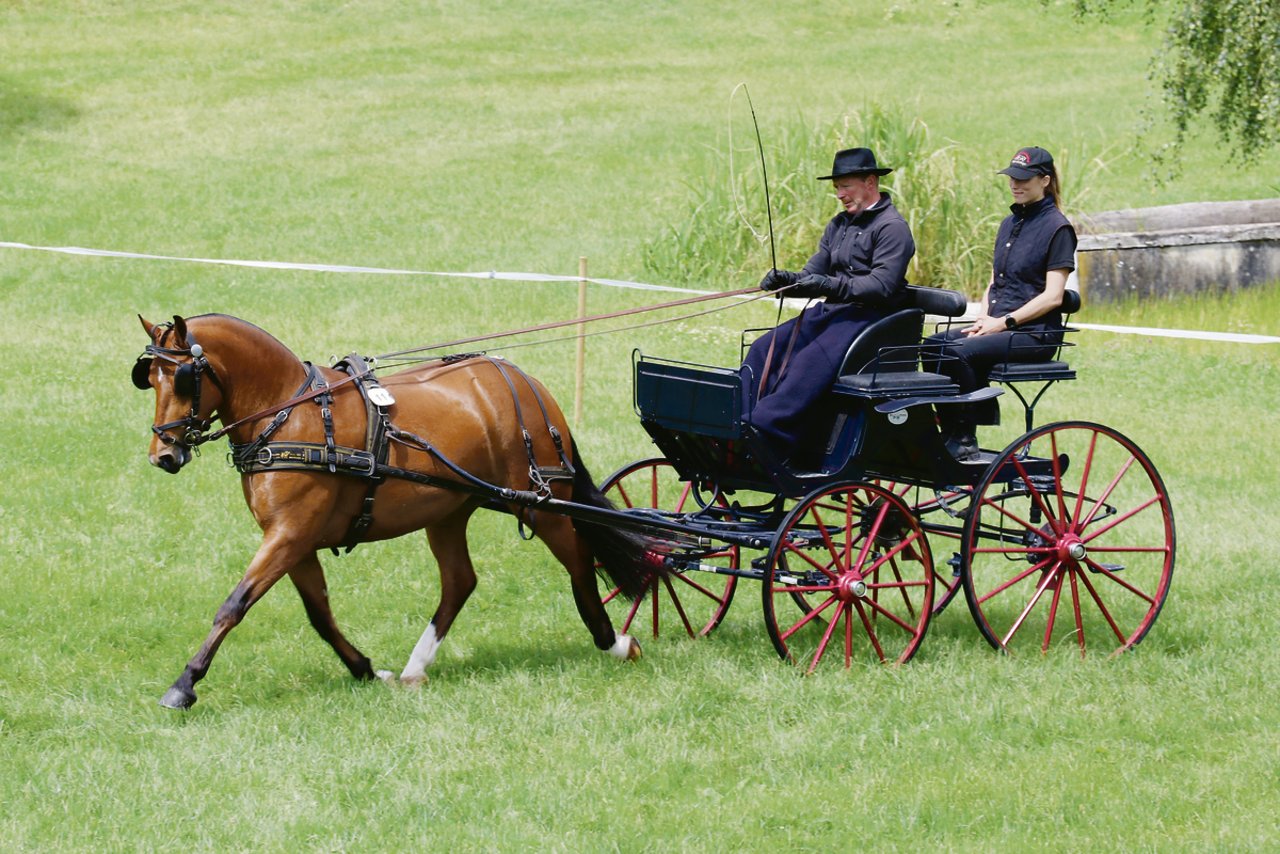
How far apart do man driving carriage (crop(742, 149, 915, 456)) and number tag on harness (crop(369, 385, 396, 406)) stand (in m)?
1.58

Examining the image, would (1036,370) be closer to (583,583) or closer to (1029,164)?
(1029,164)

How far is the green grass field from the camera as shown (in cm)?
521

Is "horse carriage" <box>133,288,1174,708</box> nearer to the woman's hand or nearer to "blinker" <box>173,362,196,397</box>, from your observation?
"blinker" <box>173,362,196,397</box>

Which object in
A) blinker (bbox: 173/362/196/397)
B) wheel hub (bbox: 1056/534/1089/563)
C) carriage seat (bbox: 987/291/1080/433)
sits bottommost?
wheel hub (bbox: 1056/534/1089/563)

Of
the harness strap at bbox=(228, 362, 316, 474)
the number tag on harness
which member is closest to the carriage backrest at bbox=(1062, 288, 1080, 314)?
the number tag on harness

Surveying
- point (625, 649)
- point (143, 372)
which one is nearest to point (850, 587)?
point (625, 649)

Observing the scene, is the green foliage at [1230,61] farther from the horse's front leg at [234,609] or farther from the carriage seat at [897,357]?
the horse's front leg at [234,609]

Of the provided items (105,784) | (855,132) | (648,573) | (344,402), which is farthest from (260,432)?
(855,132)

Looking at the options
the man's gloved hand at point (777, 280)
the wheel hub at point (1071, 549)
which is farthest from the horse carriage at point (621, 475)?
the man's gloved hand at point (777, 280)

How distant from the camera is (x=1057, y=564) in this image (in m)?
7.13

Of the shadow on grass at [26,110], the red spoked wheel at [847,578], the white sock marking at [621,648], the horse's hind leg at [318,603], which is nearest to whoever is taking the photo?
the horse's hind leg at [318,603]

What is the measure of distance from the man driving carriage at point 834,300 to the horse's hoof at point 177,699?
259cm

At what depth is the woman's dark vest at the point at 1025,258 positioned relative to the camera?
7203 mm

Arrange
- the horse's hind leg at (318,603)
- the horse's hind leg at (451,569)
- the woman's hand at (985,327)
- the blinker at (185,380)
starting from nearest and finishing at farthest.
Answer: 1. the blinker at (185,380)
2. the horse's hind leg at (318,603)
3. the horse's hind leg at (451,569)
4. the woman's hand at (985,327)
